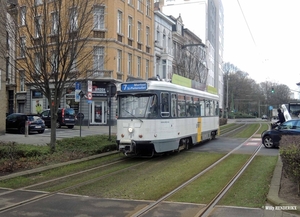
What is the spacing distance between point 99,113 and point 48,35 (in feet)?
81.8

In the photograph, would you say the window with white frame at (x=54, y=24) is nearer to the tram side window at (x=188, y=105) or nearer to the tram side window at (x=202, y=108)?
the tram side window at (x=188, y=105)

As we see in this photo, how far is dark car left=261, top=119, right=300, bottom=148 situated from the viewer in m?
16.9

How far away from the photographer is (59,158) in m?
12.3

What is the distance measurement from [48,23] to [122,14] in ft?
86.4

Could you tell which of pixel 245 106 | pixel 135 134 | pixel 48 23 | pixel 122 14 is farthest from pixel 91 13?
pixel 245 106

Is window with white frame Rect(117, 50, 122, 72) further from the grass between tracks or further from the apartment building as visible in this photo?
the grass between tracks

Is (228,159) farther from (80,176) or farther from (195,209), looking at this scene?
(195,209)

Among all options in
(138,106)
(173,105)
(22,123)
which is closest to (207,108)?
(173,105)

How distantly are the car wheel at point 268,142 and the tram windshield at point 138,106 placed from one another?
7.67 metres

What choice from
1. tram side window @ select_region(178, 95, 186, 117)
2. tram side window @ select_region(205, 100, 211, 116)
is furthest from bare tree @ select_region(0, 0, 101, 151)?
tram side window @ select_region(205, 100, 211, 116)

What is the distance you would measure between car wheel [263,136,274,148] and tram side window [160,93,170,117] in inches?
269

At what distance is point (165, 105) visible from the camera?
13.6 meters

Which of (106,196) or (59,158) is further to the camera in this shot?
(59,158)

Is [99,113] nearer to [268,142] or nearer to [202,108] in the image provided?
[202,108]
